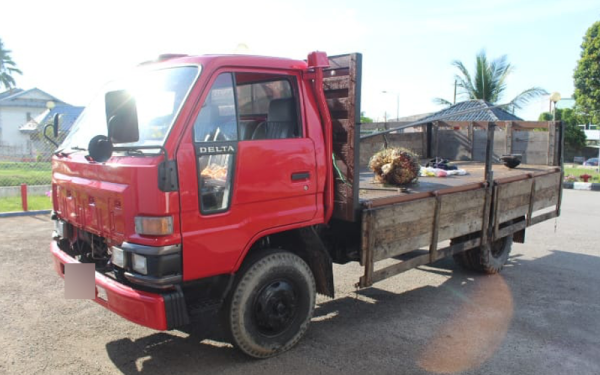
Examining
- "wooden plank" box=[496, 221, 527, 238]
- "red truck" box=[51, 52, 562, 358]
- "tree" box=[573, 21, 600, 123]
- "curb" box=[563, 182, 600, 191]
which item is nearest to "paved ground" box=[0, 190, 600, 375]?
"red truck" box=[51, 52, 562, 358]

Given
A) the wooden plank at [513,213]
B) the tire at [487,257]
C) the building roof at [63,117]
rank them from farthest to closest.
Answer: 1. the building roof at [63,117]
2. the tire at [487,257]
3. the wooden plank at [513,213]

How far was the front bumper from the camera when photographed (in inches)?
118

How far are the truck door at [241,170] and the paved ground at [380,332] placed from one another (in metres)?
1.04

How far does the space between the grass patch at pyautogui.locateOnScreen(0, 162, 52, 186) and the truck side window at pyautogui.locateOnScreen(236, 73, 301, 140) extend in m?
Result: 11.5

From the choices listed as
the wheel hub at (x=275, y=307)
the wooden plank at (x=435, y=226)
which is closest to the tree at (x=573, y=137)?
the wooden plank at (x=435, y=226)

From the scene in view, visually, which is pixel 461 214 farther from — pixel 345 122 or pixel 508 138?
pixel 508 138

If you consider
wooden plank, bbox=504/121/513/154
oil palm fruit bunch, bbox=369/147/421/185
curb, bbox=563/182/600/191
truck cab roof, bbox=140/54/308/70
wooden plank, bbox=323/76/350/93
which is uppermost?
truck cab roof, bbox=140/54/308/70

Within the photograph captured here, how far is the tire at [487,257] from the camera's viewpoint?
19.4ft

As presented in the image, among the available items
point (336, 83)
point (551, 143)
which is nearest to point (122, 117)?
point (336, 83)

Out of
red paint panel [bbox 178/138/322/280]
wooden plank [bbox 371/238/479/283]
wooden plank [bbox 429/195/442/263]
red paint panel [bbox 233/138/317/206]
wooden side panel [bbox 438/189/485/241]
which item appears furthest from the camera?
wooden side panel [bbox 438/189/485/241]

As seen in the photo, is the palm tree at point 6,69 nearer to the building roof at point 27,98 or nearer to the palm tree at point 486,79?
the building roof at point 27,98

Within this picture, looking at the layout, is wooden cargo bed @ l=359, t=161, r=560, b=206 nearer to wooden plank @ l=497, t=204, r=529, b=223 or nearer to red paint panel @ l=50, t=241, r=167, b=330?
wooden plank @ l=497, t=204, r=529, b=223

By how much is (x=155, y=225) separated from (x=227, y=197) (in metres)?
0.55

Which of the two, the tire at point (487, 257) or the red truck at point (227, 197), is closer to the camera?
the red truck at point (227, 197)
